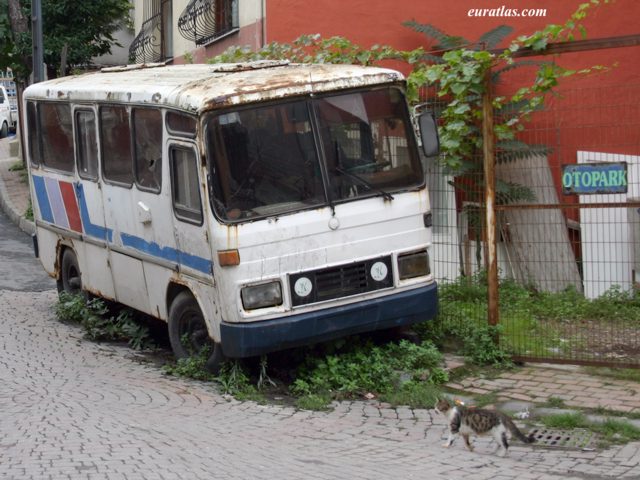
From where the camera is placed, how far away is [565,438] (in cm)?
722

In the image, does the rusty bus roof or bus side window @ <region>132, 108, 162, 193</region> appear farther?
bus side window @ <region>132, 108, 162, 193</region>

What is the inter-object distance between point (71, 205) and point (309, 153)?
3.93 meters

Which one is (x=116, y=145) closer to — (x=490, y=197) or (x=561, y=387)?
(x=490, y=197)

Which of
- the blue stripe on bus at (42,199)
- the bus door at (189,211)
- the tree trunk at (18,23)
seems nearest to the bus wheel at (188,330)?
the bus door at (189,211)

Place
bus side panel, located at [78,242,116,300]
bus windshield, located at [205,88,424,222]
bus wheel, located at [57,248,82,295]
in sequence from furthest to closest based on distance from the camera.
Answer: bus wheel, located at [57,248,82,295], bus side panel, located at [78,242,116,300], bus windshield, located at [205,88,424,222]

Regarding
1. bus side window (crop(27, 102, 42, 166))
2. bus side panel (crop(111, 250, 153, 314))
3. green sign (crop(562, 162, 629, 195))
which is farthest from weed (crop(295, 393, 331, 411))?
bus side window (crop(27, 102, 42, 166))

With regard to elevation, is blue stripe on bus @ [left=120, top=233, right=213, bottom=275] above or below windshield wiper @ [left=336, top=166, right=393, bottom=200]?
below

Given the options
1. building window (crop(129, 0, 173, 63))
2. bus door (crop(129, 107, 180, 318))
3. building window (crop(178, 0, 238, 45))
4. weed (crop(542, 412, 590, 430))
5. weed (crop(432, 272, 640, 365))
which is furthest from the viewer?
building window (crop(129, 0, 173, 63))

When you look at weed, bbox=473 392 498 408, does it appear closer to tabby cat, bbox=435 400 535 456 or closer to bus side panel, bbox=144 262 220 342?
tabby cat, bbox=435 400 535 456

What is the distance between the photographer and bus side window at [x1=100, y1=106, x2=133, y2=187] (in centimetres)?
1004

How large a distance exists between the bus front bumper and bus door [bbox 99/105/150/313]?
206cm

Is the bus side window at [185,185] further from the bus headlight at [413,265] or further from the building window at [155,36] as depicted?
the building window at [155,36]

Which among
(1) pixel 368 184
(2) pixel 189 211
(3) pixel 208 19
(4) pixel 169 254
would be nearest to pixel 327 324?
(1) pixel 368 184

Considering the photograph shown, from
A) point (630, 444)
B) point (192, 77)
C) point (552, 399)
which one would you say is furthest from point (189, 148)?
point (630, 444)
